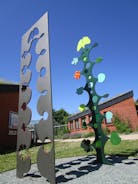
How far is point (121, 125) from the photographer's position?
20.7m

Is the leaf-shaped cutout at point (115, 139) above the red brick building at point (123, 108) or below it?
below

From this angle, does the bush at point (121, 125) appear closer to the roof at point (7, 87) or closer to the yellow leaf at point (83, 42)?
the roof at point (7, 87)

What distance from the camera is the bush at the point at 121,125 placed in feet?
66.1

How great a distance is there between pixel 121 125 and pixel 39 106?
17293mm

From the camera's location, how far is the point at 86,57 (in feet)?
21.5

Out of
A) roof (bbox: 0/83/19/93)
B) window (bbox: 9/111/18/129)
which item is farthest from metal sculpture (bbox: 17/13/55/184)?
window (bbox: 9/111/18/129)

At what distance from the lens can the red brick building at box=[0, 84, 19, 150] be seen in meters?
12.7

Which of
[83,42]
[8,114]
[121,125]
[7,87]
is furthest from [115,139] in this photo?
[121,125]

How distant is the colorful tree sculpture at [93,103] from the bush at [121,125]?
14654 mm

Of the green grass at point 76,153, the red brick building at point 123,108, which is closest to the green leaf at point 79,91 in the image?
the green grass at point 76,153

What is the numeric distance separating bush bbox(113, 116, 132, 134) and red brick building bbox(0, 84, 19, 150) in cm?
1077

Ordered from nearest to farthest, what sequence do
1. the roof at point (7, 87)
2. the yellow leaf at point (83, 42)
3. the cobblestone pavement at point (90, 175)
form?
1. the cobblestone pavement at point (90, 175)
2. the yellow leaf at point (83, 42)
3. the roof at point (7, 87)

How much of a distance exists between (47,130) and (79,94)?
92.6 inches

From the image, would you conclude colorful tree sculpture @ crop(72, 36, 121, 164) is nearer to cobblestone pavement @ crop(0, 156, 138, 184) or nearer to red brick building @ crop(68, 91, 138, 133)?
cobblestone pavement @ crop(0, 156, 138, 184)
